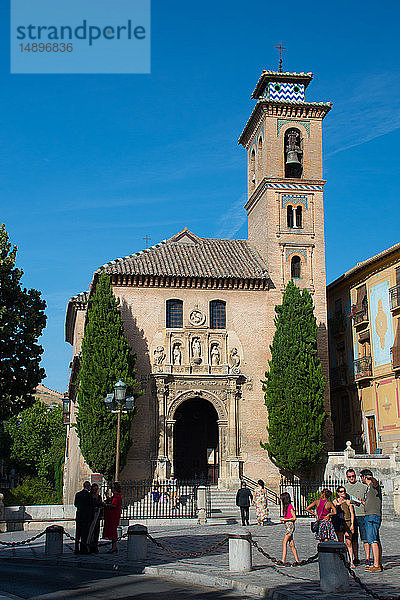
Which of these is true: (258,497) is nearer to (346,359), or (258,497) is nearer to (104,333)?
(104,333)

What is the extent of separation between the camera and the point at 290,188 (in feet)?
121

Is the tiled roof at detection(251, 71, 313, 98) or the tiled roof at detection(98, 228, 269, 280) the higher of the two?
the tiled roof at detection(251, 71, 313, 98)

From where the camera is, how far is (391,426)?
3425 centimetres

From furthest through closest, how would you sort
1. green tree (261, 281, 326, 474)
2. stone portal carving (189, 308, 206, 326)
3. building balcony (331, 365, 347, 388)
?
building balcony (331, 365, 347, 388), stone portal carving (189, 308, 206, 326), green tree (261, 281, 326, 474)

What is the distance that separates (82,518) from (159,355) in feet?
59.3

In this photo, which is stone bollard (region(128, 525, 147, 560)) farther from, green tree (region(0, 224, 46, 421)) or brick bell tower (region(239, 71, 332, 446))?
brick bell tower (region(239, 71, 332, 446))

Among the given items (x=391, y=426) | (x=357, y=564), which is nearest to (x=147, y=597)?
(x=357, y=564)

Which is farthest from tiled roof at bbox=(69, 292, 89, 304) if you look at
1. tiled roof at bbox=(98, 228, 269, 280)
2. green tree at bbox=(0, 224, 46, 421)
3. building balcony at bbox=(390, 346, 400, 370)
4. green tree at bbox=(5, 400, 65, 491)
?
green tree at bbox=(5, 400, 65, 491)

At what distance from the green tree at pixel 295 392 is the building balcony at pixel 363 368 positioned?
4.92 meters

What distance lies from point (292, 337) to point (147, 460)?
864 cm

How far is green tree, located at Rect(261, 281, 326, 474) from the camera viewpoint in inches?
1248

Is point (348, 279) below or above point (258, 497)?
above

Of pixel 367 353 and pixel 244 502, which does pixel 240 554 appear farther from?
pixel 367 353

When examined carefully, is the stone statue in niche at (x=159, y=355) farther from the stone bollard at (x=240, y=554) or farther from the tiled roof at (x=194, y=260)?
the stone bollard at (x=240, y=554)
